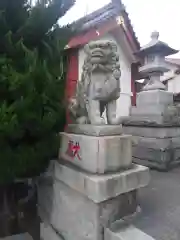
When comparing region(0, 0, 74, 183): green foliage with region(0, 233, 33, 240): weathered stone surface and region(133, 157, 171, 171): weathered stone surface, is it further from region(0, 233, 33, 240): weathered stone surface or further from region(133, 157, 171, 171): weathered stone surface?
region(133, 157, 171, 171): weathered stone surface

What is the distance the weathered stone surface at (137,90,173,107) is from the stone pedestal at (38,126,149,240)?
241cm

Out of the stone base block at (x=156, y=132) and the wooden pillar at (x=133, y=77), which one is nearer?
the stone base block at (x=156, y=132)

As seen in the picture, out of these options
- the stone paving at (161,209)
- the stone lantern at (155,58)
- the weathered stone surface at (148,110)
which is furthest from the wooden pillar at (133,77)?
the stone paving at (161,209)

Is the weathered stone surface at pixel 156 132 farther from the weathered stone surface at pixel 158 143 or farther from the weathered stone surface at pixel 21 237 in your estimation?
the weathered stone surface at pixel 21 237

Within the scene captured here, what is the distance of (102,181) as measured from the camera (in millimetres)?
1738

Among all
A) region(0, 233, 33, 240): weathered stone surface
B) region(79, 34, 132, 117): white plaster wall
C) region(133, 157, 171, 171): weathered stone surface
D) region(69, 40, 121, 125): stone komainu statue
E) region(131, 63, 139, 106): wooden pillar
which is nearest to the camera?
region(69, 40, 121, 125): stone komainu statue

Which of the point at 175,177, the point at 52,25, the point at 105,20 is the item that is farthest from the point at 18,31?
the point at 105,20

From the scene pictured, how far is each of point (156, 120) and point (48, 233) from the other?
2.81 metres

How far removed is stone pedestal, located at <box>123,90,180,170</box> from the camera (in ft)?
13.6

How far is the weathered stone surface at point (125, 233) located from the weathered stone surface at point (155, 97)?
2940 mm

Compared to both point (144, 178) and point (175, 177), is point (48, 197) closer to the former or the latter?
point (144, 178)

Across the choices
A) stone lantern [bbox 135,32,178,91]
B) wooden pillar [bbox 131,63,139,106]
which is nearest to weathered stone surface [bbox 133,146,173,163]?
stone lantern [bbox 135,32,178,91]

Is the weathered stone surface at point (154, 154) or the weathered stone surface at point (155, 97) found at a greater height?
the weathered stone surface at point (155, 97)

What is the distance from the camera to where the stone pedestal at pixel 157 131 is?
414cm
